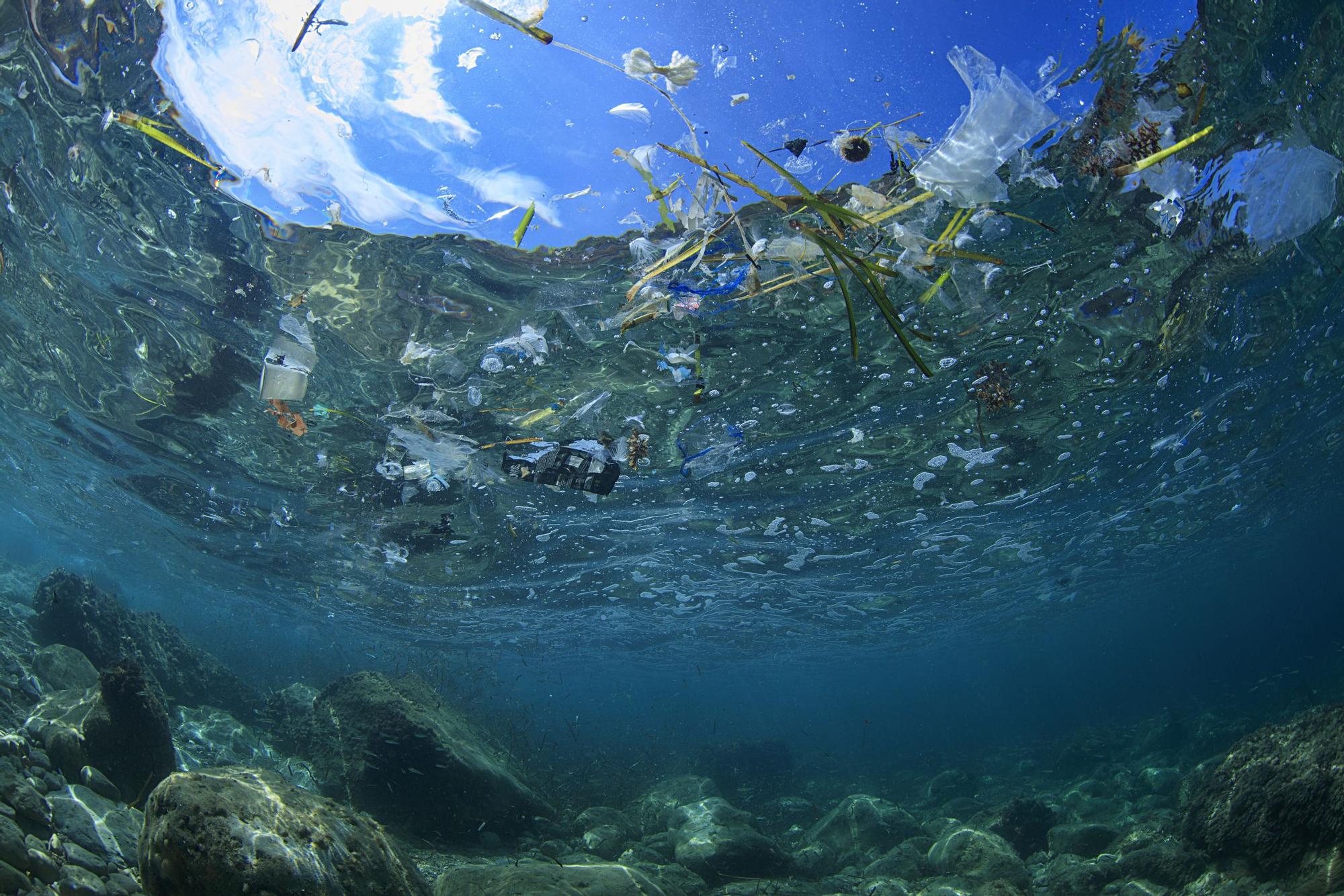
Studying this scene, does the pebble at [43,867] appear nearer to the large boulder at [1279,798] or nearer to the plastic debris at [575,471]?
the plastic debris at [575,471]

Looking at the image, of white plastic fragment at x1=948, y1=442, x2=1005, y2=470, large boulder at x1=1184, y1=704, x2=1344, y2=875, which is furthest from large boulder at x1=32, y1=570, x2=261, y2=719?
large boulder at x1=1184, y1=704, x2=1344, y2=875

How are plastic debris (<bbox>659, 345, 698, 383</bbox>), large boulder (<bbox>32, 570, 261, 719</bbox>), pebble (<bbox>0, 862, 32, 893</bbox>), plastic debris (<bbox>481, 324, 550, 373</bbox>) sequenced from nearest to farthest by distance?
pebble (<bbox>0, 862, 32, 893</bbox>), plastic debris (<bbox>481, 324, 550, 373</bbox>), plastic debris (<bbox>659, 345, 698, 383</bbox>), large boulder (<bbox>32, 570, 261, 719</bbox>)

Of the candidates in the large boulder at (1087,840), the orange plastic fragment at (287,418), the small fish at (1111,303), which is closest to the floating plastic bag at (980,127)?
the small fish at (1111,303)

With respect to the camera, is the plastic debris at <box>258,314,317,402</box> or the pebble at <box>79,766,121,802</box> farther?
the plastic debris at <box>258,314,317,402</box>

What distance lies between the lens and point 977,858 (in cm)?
1140

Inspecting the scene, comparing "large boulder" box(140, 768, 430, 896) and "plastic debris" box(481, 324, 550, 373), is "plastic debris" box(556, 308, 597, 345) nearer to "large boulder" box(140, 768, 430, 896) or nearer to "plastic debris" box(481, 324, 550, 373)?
"plastic debris" box(481, 324, 550, 373)

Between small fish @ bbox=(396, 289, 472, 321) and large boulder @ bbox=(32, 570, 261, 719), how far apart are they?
1309 centimetres

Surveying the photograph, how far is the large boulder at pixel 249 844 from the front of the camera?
414 cm

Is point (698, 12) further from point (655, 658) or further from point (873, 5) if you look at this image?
point (655, 658)

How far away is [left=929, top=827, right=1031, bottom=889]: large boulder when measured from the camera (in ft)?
35.7

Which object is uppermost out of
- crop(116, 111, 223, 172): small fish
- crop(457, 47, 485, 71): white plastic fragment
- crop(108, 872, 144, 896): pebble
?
crop(116, 111, 223, 172): small fish

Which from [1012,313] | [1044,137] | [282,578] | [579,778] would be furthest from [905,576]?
[282,578]

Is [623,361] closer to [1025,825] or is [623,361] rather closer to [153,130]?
[153,130]

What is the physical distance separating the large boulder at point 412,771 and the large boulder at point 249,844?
732 centimetres
